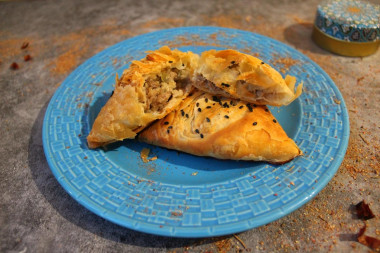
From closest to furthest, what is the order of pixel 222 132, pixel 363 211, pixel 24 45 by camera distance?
pixel 363 211 < pixel 222 132 < pixel 24 45

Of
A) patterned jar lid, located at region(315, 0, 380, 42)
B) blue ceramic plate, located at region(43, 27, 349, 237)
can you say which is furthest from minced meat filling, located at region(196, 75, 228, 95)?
patterned jar lid, located at region(315, 0, 380, 42)

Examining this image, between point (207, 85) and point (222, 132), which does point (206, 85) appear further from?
point (222, 132)

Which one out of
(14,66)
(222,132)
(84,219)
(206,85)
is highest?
(206,85)

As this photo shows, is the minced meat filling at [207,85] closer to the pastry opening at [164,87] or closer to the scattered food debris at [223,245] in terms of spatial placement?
the pastry opening at [164,87]

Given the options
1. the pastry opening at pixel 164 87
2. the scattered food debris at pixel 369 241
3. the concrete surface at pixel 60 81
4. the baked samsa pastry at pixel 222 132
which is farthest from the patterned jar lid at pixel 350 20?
the scattered food debris at pixel 369 241

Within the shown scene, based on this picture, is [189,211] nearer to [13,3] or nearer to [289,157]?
[289,157]

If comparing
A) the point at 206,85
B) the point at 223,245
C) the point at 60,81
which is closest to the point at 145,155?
the point at 206,85

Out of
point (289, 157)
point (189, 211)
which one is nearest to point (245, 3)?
point (289, 157)
